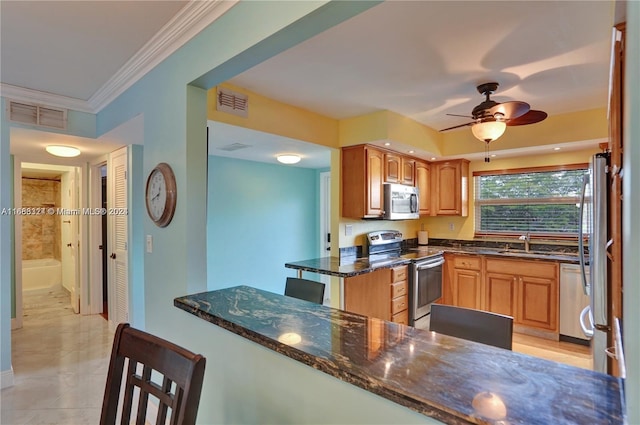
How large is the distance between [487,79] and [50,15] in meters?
2.85

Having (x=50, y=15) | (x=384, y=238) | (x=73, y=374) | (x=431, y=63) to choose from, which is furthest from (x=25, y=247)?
(x=431, y=63)

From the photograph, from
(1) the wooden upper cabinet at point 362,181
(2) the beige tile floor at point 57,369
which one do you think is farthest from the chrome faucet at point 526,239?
(2) the beige tile floor at point 57,369

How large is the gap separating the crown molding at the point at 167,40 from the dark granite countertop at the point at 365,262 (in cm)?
208

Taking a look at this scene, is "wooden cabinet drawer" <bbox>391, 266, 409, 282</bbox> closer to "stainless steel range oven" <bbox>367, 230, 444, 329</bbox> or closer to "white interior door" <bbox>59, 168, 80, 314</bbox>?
"stainless steel range oven" <bbox>367, 230, 444, 329</bbox>

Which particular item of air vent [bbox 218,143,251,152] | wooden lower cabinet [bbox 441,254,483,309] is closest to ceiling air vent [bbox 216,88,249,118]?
air vent [bbox 218,143,251,152]

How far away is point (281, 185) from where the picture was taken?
16.1ft

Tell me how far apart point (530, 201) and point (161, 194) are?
4316 millimetres

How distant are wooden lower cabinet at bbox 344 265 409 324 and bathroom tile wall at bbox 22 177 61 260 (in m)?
6.22

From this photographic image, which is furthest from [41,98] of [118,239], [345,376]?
[345,376]

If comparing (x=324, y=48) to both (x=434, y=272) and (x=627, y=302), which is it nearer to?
(x=627, y=302)

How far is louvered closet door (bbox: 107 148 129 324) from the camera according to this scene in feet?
12.1

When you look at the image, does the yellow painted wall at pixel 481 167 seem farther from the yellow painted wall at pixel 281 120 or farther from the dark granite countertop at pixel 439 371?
the dark granite countertop at pixel 439 371

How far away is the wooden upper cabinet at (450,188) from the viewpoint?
179 inches

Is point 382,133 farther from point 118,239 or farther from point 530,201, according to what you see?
point 118,239
